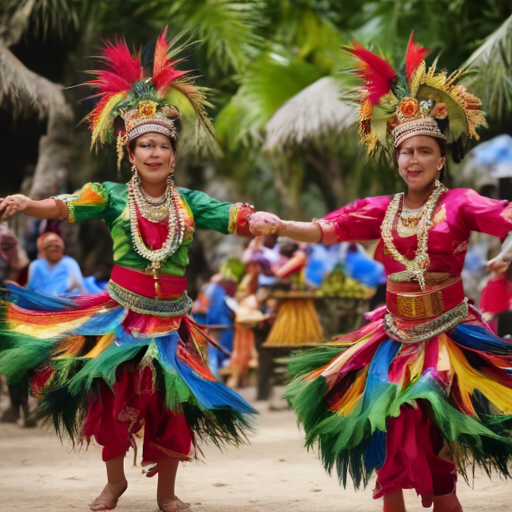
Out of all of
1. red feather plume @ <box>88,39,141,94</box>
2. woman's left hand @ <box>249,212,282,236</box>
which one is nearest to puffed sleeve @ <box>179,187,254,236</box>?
woman's left hand @ <box>249,212,282,236</box>

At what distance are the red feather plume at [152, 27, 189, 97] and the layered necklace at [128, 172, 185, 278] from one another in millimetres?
517

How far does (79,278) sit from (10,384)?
3.82m

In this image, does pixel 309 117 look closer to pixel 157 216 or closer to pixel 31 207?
pixel 157 216

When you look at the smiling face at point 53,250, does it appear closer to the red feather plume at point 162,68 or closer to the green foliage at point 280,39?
the green foliage at point 280,39

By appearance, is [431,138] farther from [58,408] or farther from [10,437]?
[10,437]

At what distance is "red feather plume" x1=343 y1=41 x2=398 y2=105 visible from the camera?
495 centimetres

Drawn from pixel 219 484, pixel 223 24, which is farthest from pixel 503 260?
pixel 223 24

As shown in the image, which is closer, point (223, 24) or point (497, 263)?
point (497, 263)

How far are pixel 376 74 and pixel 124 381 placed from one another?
2.01 meters

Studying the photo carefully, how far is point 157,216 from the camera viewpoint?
16.7 ft

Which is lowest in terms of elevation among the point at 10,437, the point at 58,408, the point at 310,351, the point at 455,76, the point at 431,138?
the point at 10,437

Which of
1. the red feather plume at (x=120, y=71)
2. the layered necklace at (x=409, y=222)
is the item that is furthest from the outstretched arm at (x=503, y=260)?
the red feather plume at (x=120, y=71)

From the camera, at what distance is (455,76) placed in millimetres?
4859

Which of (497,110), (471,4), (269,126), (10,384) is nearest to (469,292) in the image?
(497,110)
